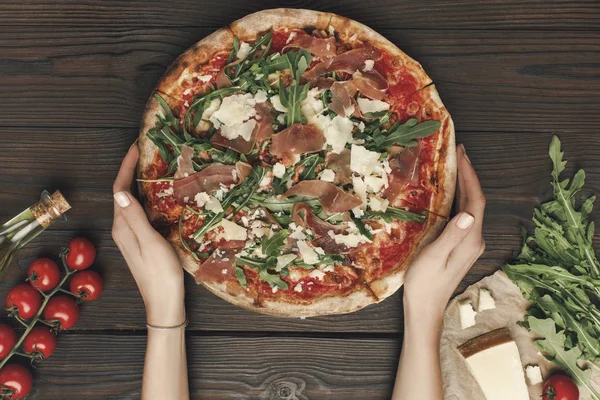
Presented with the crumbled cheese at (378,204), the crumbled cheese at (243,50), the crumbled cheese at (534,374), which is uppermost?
the crumbled cheese at (243,50)

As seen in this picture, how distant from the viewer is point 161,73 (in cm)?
203

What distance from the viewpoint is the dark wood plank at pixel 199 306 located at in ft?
6.79

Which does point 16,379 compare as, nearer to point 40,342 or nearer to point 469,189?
point 40,342

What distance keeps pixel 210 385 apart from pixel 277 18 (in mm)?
1417

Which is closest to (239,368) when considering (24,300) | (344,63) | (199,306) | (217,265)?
(199,306)

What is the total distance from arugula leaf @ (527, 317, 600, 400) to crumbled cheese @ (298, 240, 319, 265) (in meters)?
0.83

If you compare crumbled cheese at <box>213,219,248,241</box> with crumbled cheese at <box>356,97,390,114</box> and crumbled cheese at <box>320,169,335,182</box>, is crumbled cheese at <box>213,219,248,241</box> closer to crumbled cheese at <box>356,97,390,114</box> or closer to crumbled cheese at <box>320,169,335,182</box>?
crumbled cheese at <box>320,169,335,182</box>

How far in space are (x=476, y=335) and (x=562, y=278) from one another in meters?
0.38

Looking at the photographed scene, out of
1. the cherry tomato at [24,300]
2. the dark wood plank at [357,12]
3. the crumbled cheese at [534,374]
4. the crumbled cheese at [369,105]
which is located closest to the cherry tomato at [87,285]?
the cherry tomato at [24,300]

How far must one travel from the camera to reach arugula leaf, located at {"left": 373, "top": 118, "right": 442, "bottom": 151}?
179 centimetres

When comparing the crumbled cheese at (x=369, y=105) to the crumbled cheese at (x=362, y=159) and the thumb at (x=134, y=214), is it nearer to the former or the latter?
the crumbled cheese at (x=362, y=159)

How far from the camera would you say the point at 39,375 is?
2.10 meters

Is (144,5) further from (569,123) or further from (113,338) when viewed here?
(569,123)

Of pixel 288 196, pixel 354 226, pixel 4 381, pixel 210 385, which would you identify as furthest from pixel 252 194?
pixel 4 381
